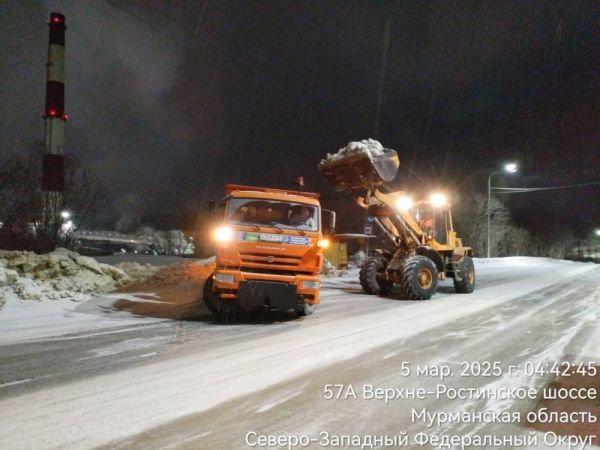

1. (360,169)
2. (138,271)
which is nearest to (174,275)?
(138,271)

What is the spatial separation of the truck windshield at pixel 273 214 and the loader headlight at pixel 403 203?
4628mm

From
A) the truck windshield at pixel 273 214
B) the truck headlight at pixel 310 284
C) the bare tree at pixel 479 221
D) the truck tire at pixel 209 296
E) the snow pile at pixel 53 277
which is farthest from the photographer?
the bare tree at pixel 479 221

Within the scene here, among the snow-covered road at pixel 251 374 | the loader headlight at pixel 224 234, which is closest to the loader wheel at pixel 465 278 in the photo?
the snow-covered road at pixel 251 374

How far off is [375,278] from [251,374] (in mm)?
9175

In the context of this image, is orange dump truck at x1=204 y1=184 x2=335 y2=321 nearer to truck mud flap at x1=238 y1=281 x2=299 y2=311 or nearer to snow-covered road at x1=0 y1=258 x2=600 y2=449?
truck mud flap at x1=238 y1=281 x2=299 y2=311

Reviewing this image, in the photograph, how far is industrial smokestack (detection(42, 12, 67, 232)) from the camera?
2319 cm

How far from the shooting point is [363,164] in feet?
38.5

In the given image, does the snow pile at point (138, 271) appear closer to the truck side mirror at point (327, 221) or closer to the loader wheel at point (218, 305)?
the loader wheel at point (218, 305)

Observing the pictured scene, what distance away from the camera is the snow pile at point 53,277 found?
34.3 ft

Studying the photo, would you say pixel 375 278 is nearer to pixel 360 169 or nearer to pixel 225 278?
pixel 360 169


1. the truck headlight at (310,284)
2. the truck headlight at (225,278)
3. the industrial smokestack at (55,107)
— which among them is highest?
the industrial smokestack at (55,107)

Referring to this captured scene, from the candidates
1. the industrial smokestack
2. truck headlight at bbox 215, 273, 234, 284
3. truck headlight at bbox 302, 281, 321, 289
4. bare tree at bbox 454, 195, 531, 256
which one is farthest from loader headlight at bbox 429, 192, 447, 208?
bare tree at bbox 454, 195, 531, 256

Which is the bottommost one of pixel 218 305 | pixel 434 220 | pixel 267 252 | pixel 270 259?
pixel 218 305

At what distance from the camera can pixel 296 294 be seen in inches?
315
